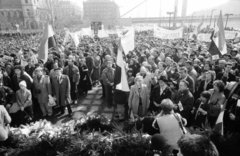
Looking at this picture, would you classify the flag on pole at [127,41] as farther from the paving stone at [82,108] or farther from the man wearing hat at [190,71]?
the paving stone at [82,108]

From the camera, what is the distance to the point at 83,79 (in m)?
7.22

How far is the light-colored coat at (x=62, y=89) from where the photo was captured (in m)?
5.27

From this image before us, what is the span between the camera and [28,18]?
70.2 m

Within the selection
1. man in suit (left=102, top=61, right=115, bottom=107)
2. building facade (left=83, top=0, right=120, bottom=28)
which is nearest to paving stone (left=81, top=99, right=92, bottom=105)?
man in suit (left=102, top=61, right=115, bottom=107)

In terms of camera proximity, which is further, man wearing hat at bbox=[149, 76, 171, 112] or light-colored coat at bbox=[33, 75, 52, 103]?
light-colored coat at bbox=[33, 75, 52, 103]

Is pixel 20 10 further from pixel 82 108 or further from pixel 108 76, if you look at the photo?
pixel 108 76

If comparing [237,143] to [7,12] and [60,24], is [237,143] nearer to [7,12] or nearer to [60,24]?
[60,24]

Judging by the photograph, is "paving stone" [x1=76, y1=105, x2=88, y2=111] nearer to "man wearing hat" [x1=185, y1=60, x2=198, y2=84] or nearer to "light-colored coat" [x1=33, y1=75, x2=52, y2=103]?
"light-colored coat" [x1=33, y1=75, x2=52, y2=103]

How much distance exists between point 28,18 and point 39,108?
77.0 metres

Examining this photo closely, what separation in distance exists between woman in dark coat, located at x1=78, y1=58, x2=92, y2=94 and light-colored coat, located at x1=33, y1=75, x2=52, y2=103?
1.97 metres

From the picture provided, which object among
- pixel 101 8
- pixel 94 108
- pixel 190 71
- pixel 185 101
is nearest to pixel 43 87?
pixel 94 108

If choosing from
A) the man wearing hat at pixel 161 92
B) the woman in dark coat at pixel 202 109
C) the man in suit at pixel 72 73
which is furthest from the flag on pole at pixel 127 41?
the woman in dark coat at pixel 202 109

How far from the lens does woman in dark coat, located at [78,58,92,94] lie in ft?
23.3

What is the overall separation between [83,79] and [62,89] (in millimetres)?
1947
